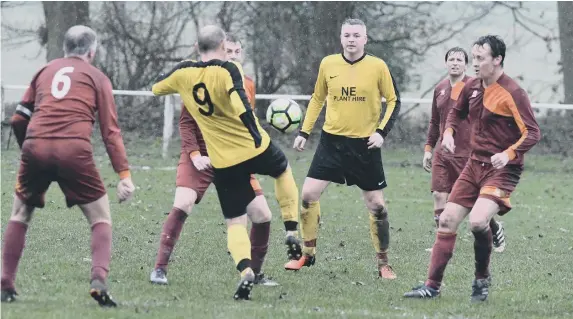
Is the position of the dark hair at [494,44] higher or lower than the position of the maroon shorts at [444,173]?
higher

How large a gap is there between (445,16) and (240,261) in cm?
1927

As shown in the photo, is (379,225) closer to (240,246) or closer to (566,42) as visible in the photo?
(240,246)

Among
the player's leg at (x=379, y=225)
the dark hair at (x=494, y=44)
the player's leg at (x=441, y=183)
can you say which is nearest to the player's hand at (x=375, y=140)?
the player's leg at (x=379, y=225)

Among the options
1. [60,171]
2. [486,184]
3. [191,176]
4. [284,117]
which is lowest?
[191,176]

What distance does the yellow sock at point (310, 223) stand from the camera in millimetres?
8781

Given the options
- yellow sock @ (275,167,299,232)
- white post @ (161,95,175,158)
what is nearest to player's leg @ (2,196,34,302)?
yellow sock @ (275,167,299,232)

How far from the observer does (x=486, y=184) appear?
7.29m

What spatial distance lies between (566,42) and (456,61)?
14387 mm

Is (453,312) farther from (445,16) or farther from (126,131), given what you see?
(445,16)

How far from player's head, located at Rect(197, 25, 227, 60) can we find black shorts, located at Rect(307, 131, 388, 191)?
1.95 meters

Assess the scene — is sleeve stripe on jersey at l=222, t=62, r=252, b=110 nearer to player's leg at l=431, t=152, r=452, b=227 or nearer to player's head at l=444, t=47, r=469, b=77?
player's head at l=444, t=47, r=469, b=77

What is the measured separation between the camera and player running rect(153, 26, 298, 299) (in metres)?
7.00

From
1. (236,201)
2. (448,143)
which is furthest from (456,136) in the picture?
(236,201)

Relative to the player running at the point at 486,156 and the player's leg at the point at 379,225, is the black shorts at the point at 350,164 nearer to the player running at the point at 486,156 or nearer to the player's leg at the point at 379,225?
the player's leg at the point at 379,225
